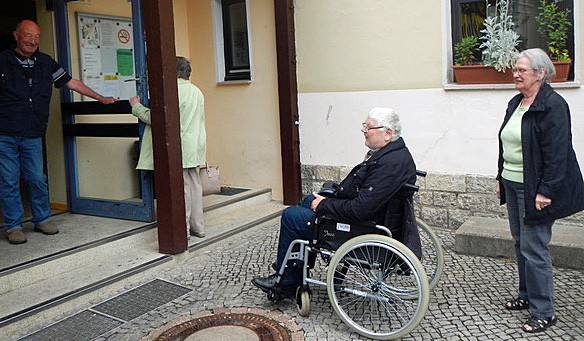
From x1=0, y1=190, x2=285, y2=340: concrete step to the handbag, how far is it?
1040 mm

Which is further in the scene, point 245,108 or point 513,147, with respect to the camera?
point 245,108

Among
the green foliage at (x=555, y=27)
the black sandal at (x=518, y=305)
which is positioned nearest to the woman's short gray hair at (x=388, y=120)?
the black sandal at (x=518, y=305)

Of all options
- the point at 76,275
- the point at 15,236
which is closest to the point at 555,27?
the point at 76,275

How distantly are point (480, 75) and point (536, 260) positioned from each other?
2619mm

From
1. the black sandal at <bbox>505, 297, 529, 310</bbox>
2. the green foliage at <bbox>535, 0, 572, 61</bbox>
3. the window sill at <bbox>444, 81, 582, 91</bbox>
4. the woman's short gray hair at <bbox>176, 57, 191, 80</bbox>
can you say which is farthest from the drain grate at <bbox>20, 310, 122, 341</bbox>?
the green foliage at <bbox>535, 0, 572, 61</bbox>

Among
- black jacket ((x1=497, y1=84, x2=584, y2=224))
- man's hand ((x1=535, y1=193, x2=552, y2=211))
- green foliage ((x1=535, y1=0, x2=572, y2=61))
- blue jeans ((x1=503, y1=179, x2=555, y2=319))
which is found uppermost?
green foliage ((x1=535, y1=0, x2=572, y2=61))

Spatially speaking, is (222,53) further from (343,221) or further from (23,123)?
(343,221)

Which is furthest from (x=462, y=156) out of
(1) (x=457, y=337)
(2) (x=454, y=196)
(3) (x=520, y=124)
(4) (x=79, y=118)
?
(4) (x=79, y=118)

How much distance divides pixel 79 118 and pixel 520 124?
4.29 metres

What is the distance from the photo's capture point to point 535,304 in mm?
3781

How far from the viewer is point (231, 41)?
7707mm

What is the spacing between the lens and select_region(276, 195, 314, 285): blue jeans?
400cm

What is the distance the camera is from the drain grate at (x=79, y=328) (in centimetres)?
387

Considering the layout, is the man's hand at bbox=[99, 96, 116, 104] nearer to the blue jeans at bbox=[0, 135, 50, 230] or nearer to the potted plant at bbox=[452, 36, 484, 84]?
the blue jeans at bbox=[0, 135, 50, 230]
